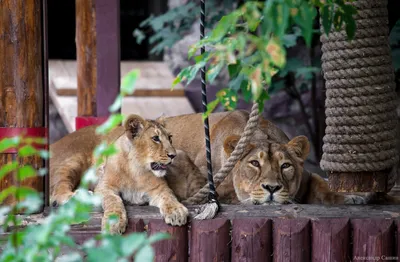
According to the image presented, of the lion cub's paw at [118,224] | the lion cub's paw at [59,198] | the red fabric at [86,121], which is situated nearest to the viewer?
the lion cub's paw at [118,224]

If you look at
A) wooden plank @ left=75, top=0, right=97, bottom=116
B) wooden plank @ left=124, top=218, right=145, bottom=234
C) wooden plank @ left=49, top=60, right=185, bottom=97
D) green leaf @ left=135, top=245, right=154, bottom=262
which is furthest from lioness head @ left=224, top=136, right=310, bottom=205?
wooden plank @ left=49, top=60, right=185, bottom=97

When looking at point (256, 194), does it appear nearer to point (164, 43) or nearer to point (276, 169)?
point (276, 169)

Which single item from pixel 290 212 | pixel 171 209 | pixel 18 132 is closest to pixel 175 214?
pixel 171 209

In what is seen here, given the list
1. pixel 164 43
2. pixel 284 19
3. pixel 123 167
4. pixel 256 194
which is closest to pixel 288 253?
pixel 256 194

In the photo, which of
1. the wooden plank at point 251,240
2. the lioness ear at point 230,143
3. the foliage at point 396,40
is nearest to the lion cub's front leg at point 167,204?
the wooden plank at point 251,240

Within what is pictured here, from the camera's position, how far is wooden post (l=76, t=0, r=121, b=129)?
581 cm

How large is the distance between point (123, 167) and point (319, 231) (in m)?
1.03

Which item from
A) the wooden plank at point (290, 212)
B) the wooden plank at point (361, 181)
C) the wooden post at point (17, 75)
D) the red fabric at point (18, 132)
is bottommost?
the wooden plank at point (290, 212)

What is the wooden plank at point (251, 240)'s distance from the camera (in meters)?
3.42

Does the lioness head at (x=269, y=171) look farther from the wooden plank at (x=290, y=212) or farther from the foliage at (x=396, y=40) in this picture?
the foliage at (x=396, y=40)

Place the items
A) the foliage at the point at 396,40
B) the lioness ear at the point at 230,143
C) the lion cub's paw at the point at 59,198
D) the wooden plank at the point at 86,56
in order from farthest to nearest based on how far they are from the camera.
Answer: the foliage at the point at 396,40
the wooden plank at the point at 86,56
the lion cub's paw at the point at 59,198
the lioness ear at the point at 230,143

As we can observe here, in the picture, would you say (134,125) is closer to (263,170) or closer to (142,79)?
(263,170)

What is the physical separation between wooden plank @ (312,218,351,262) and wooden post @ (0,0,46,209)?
124 centimetres

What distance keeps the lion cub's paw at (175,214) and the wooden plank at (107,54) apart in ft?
7.89
